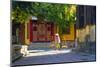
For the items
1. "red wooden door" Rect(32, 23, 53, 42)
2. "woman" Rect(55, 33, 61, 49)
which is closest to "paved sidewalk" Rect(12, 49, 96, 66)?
A: "woman" Rect(55, 33, 61, 49)

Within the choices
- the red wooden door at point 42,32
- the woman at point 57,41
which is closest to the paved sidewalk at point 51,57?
the woman at point 57,41

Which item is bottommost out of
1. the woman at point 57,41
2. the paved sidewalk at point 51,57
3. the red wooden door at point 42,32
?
the paved sidewalk at point 51,57

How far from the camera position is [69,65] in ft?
16.1

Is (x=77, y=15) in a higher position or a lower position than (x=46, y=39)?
higher

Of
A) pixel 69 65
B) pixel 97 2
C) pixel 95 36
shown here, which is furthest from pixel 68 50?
pixel 97 2

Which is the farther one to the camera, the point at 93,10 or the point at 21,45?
the point at 93,10

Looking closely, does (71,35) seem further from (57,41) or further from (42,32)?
(42,32)

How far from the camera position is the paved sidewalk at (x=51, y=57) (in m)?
4.62

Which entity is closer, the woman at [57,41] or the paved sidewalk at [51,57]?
the paved sidewalk at [51,57]

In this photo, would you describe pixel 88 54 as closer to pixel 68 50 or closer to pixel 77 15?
pixel 68 50

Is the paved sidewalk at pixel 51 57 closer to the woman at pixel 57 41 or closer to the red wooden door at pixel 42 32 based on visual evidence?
the woman at pixel 57 41

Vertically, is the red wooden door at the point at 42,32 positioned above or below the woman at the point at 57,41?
above
